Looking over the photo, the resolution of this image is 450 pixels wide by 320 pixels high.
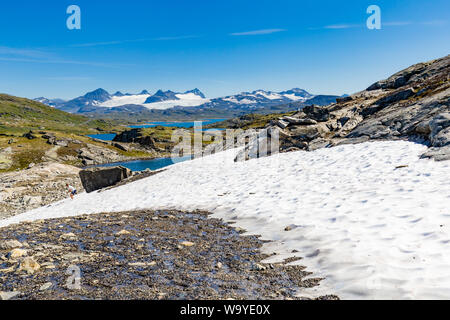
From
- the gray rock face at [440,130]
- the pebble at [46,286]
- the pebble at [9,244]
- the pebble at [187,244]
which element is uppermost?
the gray rock face at [440,130]

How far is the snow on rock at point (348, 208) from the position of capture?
25.0 feet

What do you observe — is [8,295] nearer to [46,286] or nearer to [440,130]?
[46,286]

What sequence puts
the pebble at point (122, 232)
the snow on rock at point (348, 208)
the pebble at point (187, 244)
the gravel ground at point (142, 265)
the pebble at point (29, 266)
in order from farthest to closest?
the pebble at point (122, 232) → the pebble at point (187, 244) → the pebble at point (29, 266) → the snow on rock at point (348, 208) → the gravel ground at point (142, 265)

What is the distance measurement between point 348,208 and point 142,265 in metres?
9.60

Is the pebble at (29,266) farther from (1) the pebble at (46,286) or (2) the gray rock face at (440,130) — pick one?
(2) the gray rock face at (440,130)

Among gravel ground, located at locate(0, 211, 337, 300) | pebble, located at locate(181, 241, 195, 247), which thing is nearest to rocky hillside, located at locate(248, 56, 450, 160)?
gravel ground, located at locate(0, 211, 337, 300)

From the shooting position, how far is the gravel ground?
750 cm

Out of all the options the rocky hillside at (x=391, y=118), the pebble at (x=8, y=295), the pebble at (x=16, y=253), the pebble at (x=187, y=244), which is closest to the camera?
the pebble at (x=8, y=295)

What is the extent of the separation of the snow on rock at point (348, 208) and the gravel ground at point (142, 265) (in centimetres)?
127

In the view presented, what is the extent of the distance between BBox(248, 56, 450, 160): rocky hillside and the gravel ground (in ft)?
48.1

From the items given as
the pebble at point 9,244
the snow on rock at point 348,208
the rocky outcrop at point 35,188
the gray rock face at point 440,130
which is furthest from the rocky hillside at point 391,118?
the rocky outcrop at point 35,188

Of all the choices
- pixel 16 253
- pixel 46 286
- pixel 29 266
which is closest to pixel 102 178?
pixel 16 253

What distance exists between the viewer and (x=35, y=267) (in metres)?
8.95

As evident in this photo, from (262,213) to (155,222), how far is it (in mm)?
6183
